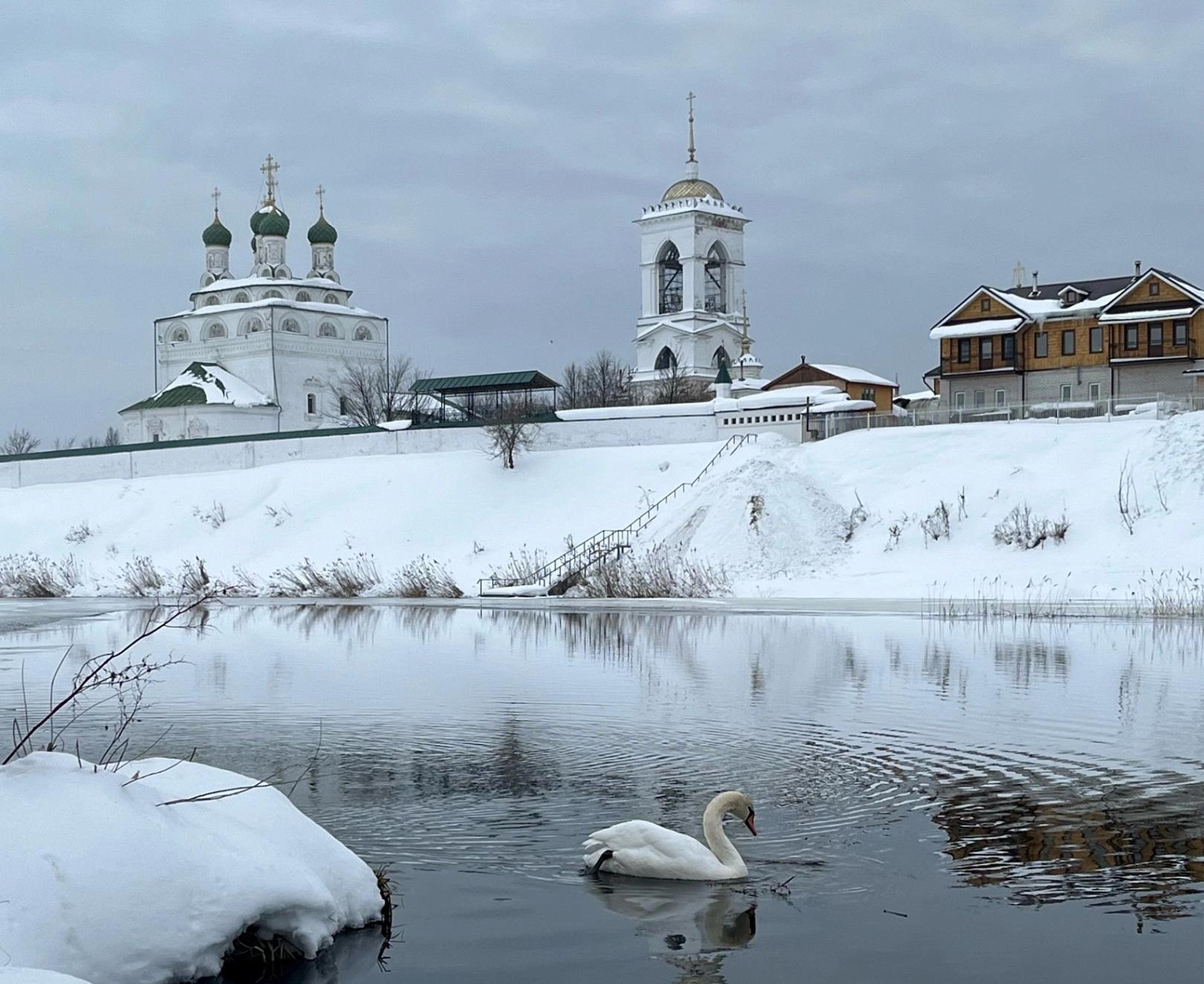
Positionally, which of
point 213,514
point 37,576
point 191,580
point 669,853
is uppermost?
point 213,514

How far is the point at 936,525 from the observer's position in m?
38.2

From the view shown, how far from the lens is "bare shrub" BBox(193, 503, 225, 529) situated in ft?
164

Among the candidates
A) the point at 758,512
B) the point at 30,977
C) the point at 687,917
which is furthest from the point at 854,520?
the point at 30,977

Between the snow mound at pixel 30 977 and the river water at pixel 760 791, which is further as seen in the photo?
the river water at pixel 760 791

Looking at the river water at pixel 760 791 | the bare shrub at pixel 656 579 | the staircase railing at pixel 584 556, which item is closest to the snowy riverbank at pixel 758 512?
the staircase railing at pixel 584 556

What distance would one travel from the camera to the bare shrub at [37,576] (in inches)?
1662

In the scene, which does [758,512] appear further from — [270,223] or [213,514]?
[270,223]

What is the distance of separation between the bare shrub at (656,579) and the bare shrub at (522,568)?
6.02 ft

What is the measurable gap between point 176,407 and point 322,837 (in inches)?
2540

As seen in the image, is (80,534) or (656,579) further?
(80,534)

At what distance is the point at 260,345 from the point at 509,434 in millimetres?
30038

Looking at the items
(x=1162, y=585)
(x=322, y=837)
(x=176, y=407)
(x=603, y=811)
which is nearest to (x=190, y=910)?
(x=322, y=837)

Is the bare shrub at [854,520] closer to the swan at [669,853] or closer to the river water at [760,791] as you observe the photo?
the river water at [760,791]

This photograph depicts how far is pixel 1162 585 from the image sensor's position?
104ft
